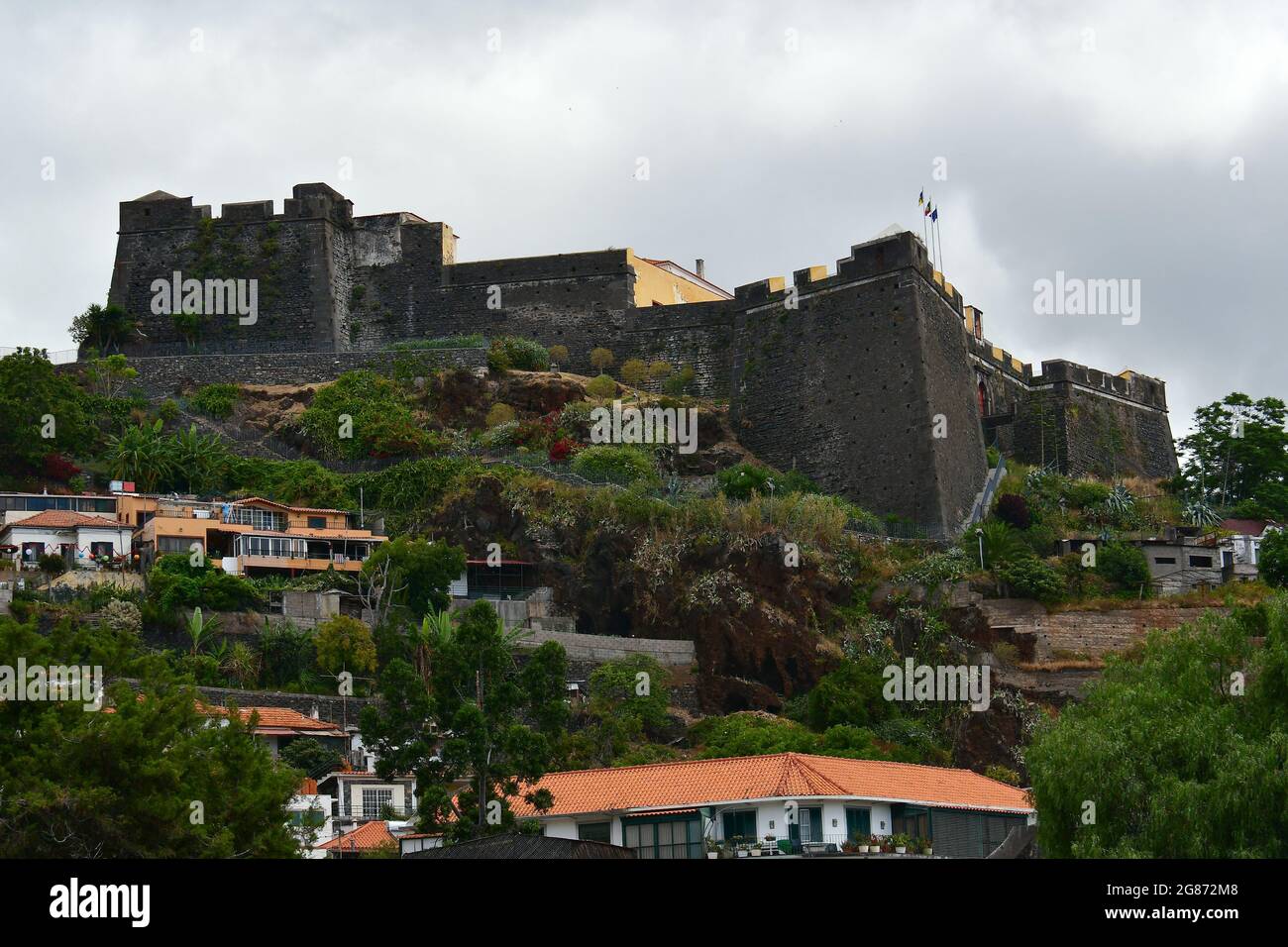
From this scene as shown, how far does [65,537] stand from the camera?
182ft

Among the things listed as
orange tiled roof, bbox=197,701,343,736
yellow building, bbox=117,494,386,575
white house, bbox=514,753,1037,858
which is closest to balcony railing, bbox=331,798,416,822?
orange tiled roof, bbox=197,701,343,736

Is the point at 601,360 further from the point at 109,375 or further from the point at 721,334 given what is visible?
the point at 109,375

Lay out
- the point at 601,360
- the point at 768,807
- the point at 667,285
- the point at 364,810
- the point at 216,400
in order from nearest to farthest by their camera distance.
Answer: the point at 768,807 < the point at 364,810 < the point at 216,400 < the point at 601,360 < the point at 667,285

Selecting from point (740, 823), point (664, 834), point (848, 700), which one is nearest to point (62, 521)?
point (848, 700)

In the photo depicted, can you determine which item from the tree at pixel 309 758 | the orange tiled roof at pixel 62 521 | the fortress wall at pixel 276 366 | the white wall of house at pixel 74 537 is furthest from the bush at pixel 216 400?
the tree at pixel 309 758

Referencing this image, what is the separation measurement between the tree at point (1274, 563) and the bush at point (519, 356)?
2268cm

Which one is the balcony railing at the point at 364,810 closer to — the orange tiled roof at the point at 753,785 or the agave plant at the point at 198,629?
the orange tiled roof at the point at 753,785

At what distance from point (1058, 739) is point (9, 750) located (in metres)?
17.2

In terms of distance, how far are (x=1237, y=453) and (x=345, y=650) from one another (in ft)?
103

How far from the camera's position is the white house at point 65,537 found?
5491cm

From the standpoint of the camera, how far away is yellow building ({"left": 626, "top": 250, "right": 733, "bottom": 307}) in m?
70.2

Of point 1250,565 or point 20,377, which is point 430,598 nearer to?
point 20,377
